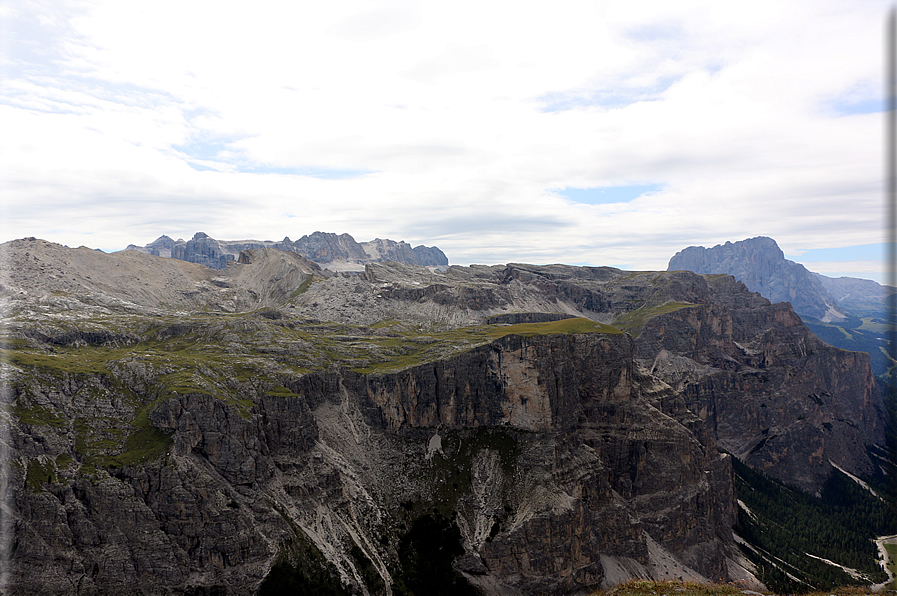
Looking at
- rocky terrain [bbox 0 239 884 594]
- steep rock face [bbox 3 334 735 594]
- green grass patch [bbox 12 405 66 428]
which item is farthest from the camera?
green grass patch [bbox 12 405 66 428]

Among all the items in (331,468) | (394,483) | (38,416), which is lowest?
(394,483)

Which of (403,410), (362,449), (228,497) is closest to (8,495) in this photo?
(228,497)

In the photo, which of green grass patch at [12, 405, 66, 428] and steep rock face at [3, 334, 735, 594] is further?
green grass patch at [12, 405, 66, 428]

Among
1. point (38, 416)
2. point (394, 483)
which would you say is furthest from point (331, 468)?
point (38, 416)

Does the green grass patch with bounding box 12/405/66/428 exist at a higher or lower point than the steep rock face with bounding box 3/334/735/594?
higher

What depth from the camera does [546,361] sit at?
178250 millimetres

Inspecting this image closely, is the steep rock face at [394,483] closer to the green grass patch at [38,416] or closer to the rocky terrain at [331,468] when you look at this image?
the rocky terrain at [331,468]

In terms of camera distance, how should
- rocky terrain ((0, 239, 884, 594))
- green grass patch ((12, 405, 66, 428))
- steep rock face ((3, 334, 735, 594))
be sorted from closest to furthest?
steep rock face ((3, 334, 735, 594)) < rocky terrain ((0, 239, 884, 594)) < green grass patch ((12, 405, 66, 428))

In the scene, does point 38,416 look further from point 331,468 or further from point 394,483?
point 394,483

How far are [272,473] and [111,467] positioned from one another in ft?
131

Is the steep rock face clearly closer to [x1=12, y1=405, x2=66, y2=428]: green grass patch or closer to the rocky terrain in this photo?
the rocky terrain

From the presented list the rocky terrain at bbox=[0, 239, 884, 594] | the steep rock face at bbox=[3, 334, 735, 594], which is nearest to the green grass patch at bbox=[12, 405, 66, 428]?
the rocky terrain at bbox=[0, 239, 884, 594]

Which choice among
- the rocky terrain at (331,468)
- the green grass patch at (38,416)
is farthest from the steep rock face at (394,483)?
the green grass patch at (38,416)

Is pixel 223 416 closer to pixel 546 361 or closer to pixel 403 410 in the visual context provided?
pixel 403 410
